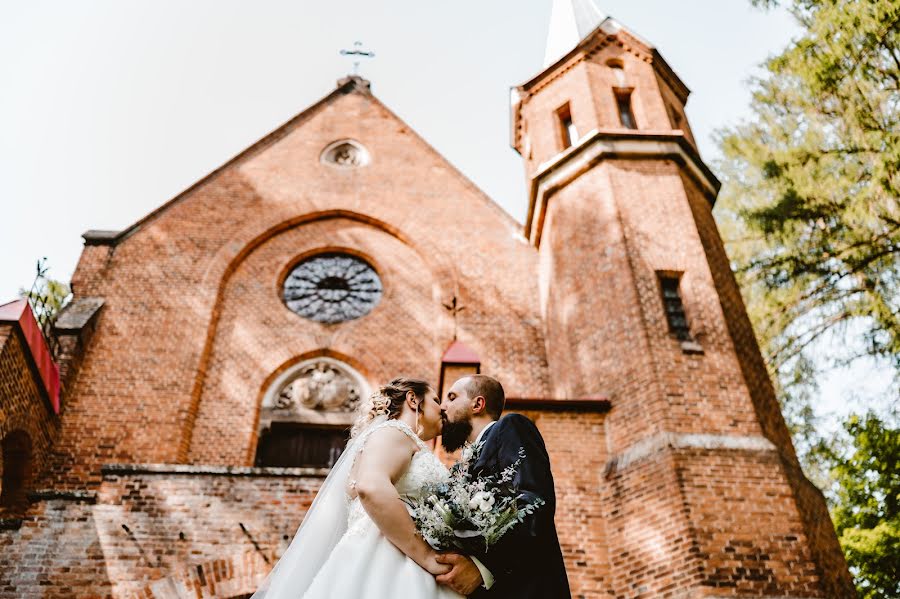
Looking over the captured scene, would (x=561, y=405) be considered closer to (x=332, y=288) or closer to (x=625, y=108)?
(x=332, y=288)

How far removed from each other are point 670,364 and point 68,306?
9149mm

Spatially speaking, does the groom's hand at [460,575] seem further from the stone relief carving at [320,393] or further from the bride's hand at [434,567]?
the stone relief carving at [320,393]

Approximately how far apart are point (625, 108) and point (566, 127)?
1.08 meters

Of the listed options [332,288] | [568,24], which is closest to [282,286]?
[332,288]

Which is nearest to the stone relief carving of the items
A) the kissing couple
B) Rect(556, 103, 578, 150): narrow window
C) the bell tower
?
the bell tower

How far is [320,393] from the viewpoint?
11148 millimetres

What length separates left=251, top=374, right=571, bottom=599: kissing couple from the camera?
2945 millimetres

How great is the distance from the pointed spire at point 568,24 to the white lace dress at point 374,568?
11618 millimetres

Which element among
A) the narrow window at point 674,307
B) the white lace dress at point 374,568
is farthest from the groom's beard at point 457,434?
the narrow window at point 674,307

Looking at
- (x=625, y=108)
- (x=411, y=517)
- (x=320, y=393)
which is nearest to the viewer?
(x=411, y=517)

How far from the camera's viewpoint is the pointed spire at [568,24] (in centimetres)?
1438

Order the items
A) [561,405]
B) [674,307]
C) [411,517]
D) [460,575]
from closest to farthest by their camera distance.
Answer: [460,575] < [411,517] < [561,405] < [674,307]

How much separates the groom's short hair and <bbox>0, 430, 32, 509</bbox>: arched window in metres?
7.86

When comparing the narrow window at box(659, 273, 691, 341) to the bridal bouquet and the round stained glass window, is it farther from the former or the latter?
the bridal bouquet
